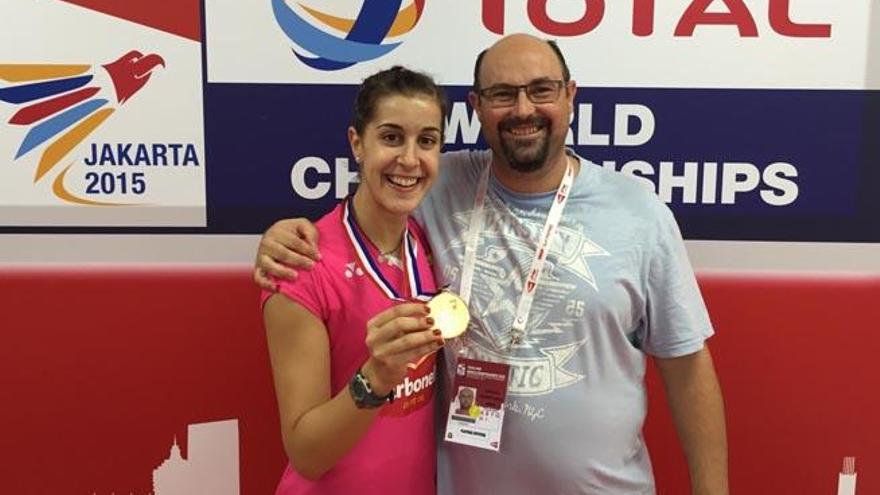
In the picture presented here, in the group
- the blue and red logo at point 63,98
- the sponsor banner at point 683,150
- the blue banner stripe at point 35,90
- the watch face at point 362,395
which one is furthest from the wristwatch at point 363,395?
the blue banner stripe at point 35,90

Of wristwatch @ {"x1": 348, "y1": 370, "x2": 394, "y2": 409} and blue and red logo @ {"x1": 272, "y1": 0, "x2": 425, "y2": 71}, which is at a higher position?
blue and red logo @ {"x1": 272, "y1": 0, "x2": 425, "y2": 71}

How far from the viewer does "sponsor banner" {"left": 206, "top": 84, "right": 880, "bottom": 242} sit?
2109mm

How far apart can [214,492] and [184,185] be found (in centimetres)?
87

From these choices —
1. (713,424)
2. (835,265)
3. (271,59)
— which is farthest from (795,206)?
(271,59)

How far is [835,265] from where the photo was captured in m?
2.16

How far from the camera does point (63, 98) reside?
2156mm

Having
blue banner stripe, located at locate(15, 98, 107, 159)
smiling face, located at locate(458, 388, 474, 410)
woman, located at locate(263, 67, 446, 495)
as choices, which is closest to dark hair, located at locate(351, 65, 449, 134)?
woman, located at locate(263, 67, 446, 495)

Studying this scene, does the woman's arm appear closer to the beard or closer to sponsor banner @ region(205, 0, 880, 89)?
the beard

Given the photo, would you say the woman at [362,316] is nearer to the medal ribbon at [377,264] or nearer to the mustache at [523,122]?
the medal ribbon at [377,264]

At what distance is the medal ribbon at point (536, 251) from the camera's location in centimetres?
170

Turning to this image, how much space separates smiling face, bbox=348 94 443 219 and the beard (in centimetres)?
23

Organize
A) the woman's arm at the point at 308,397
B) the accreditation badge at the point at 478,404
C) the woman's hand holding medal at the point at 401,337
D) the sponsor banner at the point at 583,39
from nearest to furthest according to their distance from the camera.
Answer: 1. the woman's hand holding medal at the point at 401,337
2. the woman's arm at the point at 308,397
3. the accreditation badge at the point at 478,404
4. the sponsor banner at the point at 583,39

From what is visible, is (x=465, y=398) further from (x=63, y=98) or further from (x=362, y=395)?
(x=63, y=98)

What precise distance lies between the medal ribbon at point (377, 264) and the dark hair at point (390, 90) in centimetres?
18
